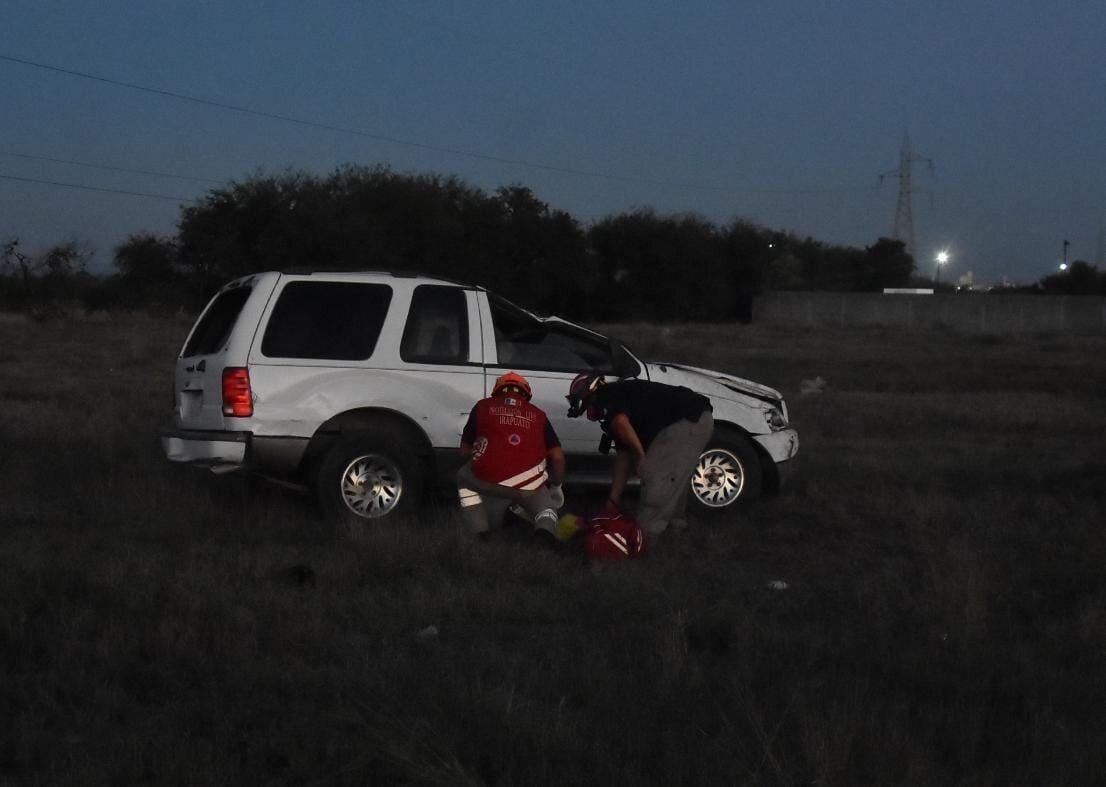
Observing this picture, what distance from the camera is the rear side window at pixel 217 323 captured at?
10.0 m

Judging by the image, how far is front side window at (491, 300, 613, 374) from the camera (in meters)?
10.3

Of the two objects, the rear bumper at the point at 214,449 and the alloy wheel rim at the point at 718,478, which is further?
the alloy wheel rim at the point at 718,478

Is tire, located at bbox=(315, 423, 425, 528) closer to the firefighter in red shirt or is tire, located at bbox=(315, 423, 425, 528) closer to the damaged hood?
the firefighter in red shirt

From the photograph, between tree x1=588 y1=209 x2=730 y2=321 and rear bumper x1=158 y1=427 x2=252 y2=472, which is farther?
tree x1=588 y1=209 x2=730 y2=321

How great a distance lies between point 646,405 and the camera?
30.6 ft

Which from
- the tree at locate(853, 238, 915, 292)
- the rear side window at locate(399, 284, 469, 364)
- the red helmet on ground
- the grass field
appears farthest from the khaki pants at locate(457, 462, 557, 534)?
the tree at locate(853, 238, 915, 292)

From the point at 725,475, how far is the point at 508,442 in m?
2.24

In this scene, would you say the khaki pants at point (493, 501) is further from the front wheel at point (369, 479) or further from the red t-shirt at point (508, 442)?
the front wheel at point (369, 479)

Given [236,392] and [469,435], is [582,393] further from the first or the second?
[236,392]

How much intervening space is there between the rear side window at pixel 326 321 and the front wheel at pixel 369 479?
643mm

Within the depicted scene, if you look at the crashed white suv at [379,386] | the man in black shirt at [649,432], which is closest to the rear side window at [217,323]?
the crashed white suv at [379,386]

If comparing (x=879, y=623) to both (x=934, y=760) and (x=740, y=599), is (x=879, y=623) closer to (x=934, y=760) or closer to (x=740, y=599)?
(x=740, y=599)

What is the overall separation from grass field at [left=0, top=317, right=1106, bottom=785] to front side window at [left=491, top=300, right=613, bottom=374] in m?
1.37

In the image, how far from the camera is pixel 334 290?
32.7ft
